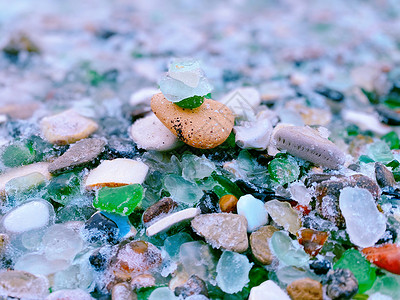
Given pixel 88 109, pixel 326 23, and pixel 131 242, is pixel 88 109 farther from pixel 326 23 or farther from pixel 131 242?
pixel 326 23

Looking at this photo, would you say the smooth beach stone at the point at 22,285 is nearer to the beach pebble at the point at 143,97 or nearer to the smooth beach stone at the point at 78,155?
the smooth beach stone at the point at 78,155

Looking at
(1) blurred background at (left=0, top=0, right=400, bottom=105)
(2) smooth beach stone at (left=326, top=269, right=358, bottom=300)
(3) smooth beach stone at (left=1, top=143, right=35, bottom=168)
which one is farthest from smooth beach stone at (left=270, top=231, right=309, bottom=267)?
(1) blurred background at (left=0, top=0, right=400, bottom=105)

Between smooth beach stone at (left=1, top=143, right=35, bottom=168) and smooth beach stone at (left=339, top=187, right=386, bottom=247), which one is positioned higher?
smooth beach stone at (left=339, top=187, right=386, bottom=247)

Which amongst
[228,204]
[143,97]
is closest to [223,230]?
[228,204]

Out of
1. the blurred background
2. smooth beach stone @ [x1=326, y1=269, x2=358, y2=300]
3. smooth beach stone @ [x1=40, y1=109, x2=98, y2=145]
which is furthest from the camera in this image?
the blurred background

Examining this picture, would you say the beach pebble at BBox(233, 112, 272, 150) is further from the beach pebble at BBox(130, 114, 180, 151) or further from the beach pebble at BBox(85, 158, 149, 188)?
the beach pebble at BBox(85, 158, 149, 188)

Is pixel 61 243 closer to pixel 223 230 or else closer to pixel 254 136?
pixel 223 230
